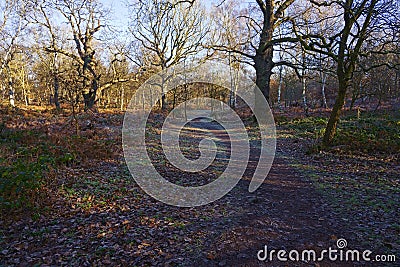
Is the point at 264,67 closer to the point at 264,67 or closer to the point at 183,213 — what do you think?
the point at 264,67

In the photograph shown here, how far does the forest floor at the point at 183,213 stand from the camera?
169 inches

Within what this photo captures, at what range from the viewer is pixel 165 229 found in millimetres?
5117

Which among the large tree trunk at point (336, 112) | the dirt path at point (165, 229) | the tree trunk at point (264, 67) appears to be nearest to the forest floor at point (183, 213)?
the dirt path at point (165, 229)

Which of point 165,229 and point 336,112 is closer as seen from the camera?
point 165,229

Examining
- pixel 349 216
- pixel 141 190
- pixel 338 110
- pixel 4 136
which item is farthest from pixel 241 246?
pixel 4 136

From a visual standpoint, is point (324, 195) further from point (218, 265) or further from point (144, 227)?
point (144, 227)

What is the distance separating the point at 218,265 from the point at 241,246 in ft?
2.04

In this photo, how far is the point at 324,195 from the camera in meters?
6.60
